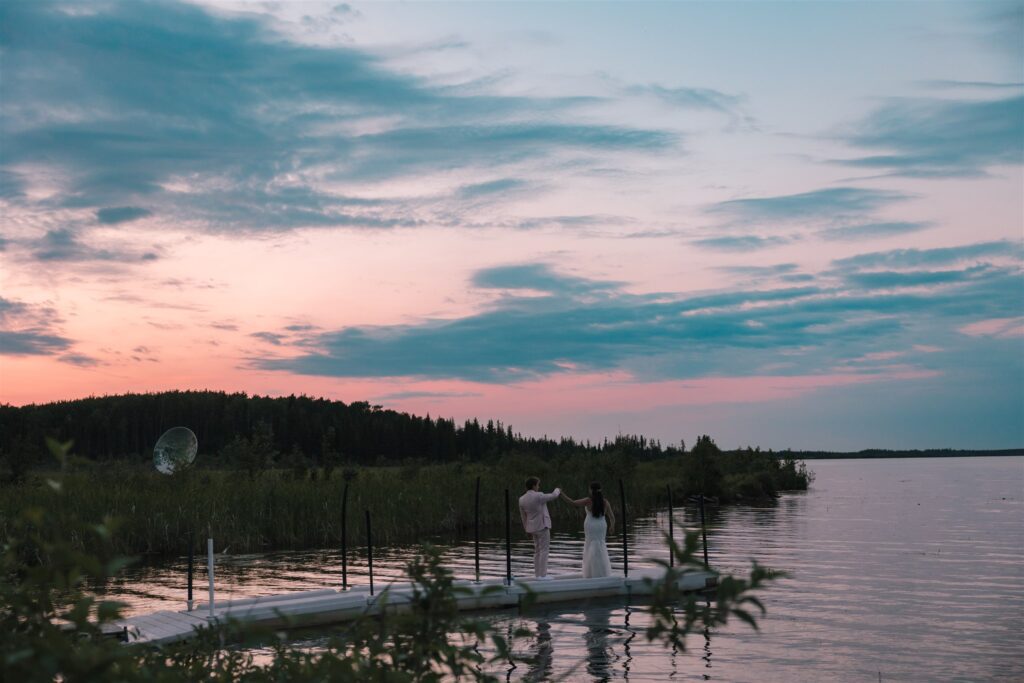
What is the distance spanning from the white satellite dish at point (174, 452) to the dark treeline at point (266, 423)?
83037 millimetres

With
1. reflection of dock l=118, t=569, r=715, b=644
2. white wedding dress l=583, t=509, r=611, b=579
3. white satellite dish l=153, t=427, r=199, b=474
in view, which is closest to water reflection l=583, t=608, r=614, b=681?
reflection of dock l=118, t=569, r=715, b=644

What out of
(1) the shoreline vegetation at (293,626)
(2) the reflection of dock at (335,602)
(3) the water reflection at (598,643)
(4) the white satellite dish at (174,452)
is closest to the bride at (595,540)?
(2) the reflection of dock at (335,602)

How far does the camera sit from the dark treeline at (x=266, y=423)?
134m

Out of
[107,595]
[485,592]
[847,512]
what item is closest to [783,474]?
[847,512]

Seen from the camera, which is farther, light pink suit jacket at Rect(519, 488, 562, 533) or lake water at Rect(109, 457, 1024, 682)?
light pink suit jacket at Rect(519, 488, 562, 533)

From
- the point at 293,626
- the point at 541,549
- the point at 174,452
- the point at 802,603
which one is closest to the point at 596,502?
the point at 541,549

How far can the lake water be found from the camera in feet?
53.5

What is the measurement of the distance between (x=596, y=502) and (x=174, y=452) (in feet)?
84.8

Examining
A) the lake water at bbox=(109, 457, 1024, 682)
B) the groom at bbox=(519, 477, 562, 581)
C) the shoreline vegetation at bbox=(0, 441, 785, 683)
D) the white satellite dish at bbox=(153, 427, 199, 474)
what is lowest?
the lake water at bbox=(109, 457, 1024, 682)

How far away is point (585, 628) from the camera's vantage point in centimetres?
1908

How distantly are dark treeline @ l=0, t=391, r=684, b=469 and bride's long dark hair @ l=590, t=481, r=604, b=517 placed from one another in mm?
102604

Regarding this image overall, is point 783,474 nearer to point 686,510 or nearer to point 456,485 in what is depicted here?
point 686,510

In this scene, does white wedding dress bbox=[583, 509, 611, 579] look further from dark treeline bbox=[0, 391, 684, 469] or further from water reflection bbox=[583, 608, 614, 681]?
dark treeline bbox=[0, 391, 684, 469]

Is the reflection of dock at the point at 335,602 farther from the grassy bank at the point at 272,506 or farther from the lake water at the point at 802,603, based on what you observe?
the grassy bank at the point at 272,506
